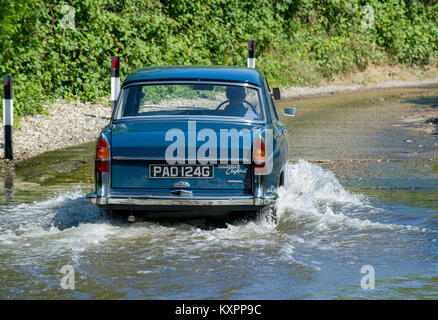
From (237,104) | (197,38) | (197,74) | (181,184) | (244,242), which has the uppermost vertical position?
(197,38)

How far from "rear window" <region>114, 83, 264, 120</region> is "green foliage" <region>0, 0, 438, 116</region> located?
809cm

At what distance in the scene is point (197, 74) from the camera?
8359 millimetres

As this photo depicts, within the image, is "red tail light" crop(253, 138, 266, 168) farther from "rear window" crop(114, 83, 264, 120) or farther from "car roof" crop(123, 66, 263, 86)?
"car roof" crop(123, 66, 263, 86)

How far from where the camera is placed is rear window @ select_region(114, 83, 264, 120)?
825 cm

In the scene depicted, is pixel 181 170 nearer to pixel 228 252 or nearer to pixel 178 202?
pixel 178 202

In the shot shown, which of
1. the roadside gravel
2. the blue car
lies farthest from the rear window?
the roadside gravel

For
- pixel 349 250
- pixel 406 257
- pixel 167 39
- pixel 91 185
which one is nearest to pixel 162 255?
pixel 349 250

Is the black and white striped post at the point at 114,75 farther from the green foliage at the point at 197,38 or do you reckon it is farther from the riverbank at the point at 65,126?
the green foliage at the point at 197,38

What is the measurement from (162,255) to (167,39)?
17999mm

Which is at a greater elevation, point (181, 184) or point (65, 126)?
point (181, 184)

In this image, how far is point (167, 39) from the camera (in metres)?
24.2

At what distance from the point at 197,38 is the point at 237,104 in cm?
1875

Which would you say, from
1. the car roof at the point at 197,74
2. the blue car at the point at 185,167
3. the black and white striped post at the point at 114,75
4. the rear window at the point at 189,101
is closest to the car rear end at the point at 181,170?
the blue car at the point at 185,167

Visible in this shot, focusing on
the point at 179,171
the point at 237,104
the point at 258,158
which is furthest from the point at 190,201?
the point at 237,104
